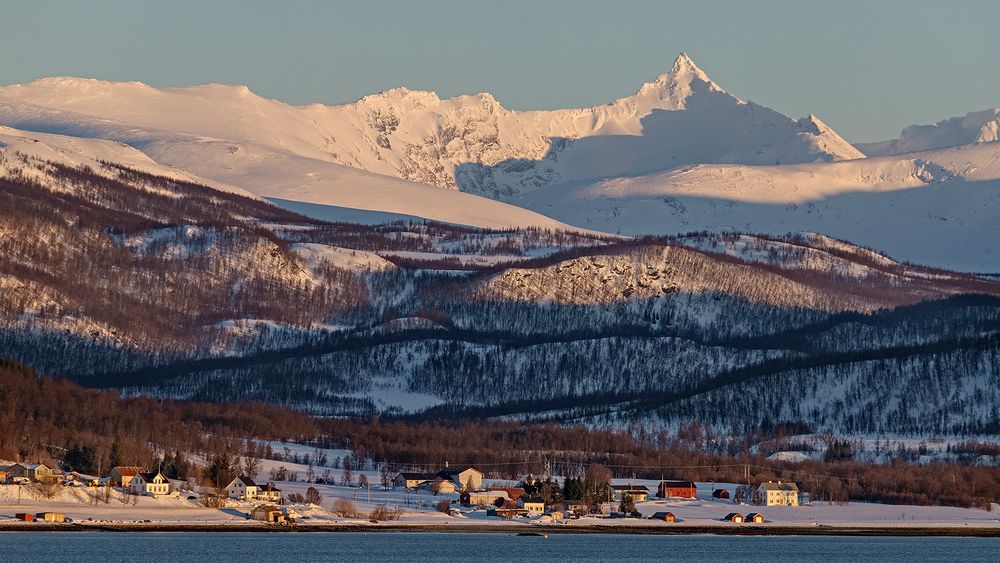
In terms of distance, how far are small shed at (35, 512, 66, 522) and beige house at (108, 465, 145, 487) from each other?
13896 millimetres

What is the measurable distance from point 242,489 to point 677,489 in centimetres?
3977

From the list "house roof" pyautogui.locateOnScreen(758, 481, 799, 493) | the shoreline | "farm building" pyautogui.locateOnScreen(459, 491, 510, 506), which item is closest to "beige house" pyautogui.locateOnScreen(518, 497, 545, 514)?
"farm building" pyautogui.locateOnScreen(459, 491, 510, 506)

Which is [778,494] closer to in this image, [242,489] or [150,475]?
[242,489]

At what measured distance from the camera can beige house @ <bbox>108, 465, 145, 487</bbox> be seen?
169m

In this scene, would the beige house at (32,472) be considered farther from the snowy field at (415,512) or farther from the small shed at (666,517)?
the small shed at (666,517)

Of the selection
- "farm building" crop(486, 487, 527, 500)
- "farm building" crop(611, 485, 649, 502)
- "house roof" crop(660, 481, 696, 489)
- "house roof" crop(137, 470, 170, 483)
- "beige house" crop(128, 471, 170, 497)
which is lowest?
"beige house" crop(128, 471, 170, 497)

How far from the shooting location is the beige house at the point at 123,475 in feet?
554

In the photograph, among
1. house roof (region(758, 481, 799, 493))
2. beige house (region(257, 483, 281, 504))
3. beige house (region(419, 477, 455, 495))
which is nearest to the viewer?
beige house (region(257, 483, 281, 504))

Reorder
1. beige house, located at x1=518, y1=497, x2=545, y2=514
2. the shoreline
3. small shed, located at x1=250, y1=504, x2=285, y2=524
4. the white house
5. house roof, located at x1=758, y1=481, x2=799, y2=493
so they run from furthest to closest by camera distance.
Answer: house roof, located at x1=758, y1=481, x2=799, y2=493 < beige house, located at x1=518, y1=497, x2=545, y2=514 < the white house < small shed, located at x1=250, y1=504, x2=285, y2=524 < the shoreline

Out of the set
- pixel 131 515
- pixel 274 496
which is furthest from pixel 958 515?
pixel 131 515

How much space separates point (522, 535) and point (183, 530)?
23.8 meters

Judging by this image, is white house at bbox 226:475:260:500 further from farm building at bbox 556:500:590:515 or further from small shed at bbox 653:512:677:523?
small shed at bbox 653:512:677:523

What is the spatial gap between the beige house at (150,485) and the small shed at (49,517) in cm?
1229

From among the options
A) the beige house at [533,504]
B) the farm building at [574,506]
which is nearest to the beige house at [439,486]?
the beige house at [533,504]
